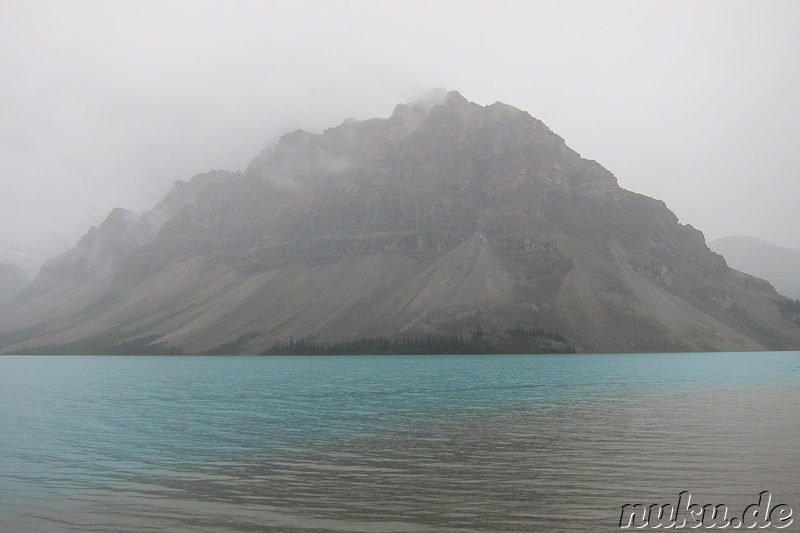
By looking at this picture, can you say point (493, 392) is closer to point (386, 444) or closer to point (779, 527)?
point (386, 444)

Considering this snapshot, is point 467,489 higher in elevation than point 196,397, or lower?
higher

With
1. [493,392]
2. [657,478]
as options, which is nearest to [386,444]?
[657,478]

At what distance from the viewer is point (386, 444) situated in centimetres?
4081

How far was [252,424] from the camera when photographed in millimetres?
54125

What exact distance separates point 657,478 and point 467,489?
9953mm

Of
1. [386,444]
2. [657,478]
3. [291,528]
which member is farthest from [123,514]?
[657,478]

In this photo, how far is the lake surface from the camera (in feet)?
79.6

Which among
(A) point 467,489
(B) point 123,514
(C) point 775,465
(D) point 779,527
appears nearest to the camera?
(D) point 779,527

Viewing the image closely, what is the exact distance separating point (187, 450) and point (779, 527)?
3575cm

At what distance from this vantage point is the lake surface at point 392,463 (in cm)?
2425

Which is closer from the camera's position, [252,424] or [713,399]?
[252,424]

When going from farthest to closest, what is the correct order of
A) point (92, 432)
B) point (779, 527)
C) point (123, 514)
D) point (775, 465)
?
point (92, 432) → point (775, 465) → point (123, 514) → point (779, 527)

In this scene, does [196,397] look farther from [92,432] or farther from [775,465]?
[775,465]

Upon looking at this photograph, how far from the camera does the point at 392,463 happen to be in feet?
112
